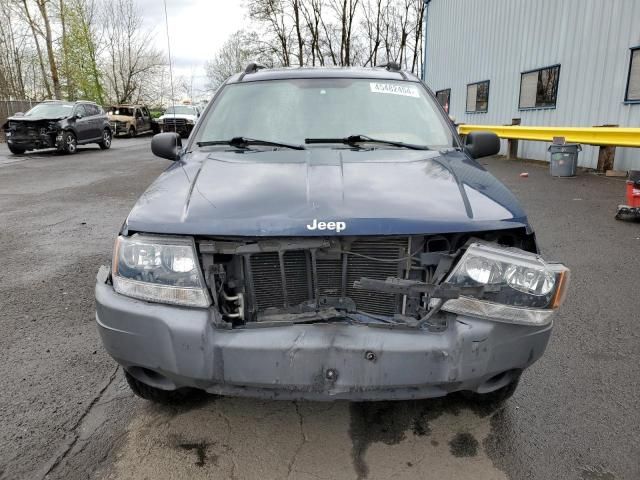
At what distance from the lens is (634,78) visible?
387 inches

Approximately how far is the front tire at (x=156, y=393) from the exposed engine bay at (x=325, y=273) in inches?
26.5

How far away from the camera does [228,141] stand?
3.03 metres

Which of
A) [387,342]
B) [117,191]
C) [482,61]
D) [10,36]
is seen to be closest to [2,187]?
[117,191]

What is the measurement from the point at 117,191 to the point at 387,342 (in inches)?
356

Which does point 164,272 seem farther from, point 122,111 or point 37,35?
point 37,35

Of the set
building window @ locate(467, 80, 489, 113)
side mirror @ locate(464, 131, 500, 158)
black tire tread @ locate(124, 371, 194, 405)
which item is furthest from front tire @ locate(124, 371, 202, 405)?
building window @ locate(467, 80, 489, 113)

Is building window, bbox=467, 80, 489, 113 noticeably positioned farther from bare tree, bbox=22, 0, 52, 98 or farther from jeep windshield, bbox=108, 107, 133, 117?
bare tree, bbox=22, 0, 52, 98

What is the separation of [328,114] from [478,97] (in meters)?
15.6

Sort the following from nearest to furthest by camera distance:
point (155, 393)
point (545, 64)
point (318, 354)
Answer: point (318, 354) → point (155, 393) → point (545, 64)

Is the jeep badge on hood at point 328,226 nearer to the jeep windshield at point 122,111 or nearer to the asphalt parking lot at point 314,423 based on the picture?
the asphalt parking lot at point 314,423

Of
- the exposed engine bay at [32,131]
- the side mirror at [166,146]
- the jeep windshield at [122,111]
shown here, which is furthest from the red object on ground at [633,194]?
the jeep windshield at [122,111]

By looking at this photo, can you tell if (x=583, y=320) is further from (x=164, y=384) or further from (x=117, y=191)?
(x=117, y=191)

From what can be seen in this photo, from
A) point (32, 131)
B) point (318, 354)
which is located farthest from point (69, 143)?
point (318, 354)

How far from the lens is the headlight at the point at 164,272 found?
6.28 ft
